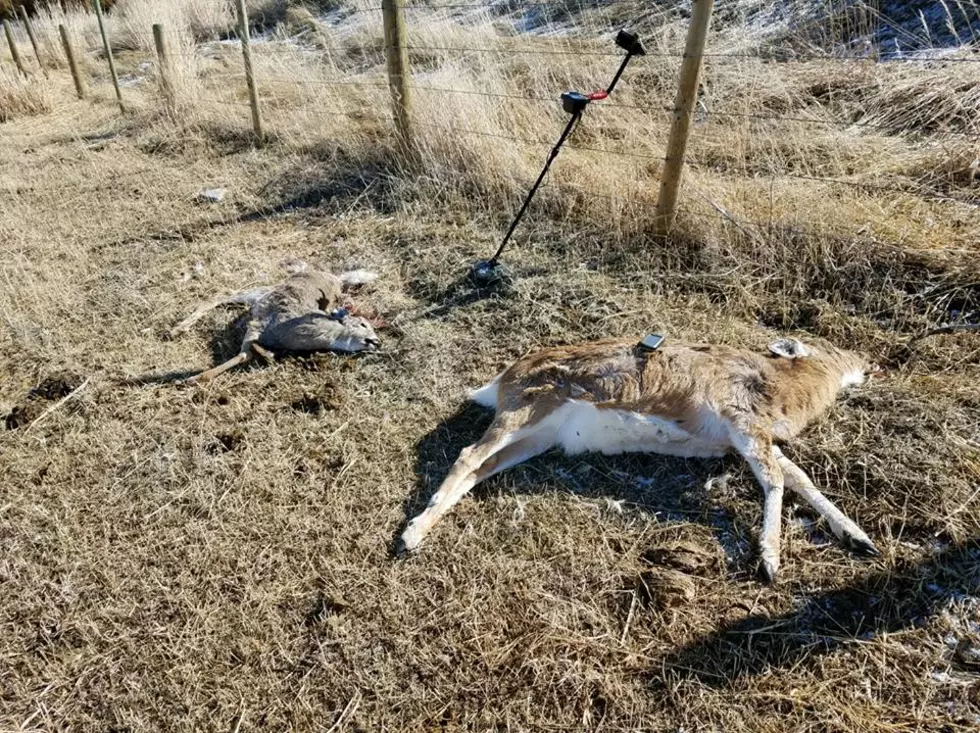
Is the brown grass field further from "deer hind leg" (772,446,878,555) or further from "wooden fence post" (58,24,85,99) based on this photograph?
"wooden fence post" (58,24,85,99)

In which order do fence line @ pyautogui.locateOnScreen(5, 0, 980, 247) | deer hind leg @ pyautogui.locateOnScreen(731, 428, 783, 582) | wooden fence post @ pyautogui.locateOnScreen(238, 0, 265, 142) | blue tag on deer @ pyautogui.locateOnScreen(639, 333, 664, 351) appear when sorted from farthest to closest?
1. wooden fence post @ pyautogui.locateOnScreen(238, 0, 265, 142)
2. fence line @ pyautogui.locateOnScreen(5, 0, 980, 247)
3. blue tag on deer @ pyautogui.locateOnScreen(639, 333, 664, 351)
4. deer hind leg @ pyautogui.locateOnScreen(731, 428, 783, 582)

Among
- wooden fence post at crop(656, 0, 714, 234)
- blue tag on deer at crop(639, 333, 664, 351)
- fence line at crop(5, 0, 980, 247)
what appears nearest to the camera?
blue tag on deer at crop(639, 333, 664, 351)

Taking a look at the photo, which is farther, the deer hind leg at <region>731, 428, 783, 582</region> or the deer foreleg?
the deer foreleg

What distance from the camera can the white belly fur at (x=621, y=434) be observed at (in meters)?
2.87

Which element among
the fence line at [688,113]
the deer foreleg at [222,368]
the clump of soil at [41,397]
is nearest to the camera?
the clump of soil at [41,397]

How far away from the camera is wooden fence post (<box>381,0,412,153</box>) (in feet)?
17.7

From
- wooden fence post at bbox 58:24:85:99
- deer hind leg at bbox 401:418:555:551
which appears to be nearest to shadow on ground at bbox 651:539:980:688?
deer hind leg at bbox 401:418:555:551

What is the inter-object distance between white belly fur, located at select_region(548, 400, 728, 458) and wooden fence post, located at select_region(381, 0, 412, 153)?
3.75 meters

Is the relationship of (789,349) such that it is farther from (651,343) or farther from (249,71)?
(249,71)

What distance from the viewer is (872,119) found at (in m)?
5.48

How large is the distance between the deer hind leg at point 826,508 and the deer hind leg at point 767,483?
5cm

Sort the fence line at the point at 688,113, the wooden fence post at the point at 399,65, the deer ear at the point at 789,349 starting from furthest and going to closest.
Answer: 1. the wooden fence post at the point at 399,65
2. the fence line at the point at 688,113
3. the deer ear at the point at 789,349

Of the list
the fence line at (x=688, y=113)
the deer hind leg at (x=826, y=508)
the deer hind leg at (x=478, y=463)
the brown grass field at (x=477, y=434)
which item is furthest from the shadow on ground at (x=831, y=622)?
the fence line at (x=688, y=113)

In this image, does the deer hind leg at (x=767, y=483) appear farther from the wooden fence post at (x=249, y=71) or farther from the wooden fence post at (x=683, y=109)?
the wooden fence post at (x=249, y=71)
